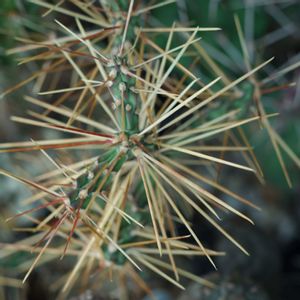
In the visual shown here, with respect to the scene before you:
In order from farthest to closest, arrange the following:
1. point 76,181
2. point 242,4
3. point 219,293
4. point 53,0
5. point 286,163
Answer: point 286,163 → point 242,4 → point 53,0 → point 219,293 → point 76,181

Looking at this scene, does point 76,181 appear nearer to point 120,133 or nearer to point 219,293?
point 120,133

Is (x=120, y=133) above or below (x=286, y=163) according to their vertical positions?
above

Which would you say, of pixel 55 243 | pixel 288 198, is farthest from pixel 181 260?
pixel 288 198

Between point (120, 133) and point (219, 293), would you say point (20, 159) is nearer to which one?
point (219, 293)

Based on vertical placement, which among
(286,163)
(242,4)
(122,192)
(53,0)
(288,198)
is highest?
(53,0)

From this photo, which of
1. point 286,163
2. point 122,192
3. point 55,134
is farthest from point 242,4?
point 122,192

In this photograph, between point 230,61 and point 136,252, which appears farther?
point 230,61

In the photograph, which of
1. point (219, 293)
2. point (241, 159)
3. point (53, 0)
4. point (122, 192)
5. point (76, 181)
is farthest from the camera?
point (241, 159)
